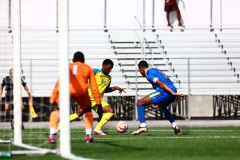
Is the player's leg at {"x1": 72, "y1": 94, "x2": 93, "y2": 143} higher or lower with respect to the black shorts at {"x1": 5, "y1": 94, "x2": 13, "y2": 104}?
lower

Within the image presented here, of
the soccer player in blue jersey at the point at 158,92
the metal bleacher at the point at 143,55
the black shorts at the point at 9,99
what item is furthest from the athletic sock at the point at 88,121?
the metal bleacher at the point at 143,55

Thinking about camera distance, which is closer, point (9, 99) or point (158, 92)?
point (158, 92)

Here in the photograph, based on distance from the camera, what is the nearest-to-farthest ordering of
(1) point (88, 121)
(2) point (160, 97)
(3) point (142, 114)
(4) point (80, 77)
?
1. (4) point (80, 77)
2. (1) point (88, 121)
3. (3) point (142, 114)
4. (2) point (160, 97)

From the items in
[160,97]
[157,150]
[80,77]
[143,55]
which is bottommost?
[157,150]

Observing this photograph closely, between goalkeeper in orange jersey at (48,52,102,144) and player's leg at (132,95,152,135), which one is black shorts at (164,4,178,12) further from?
goalkeeper in orange jersey at (48,52,102,144)

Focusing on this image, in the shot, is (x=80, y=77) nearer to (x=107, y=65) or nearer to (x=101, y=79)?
(x=107, y=65)

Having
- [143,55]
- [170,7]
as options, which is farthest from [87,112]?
[170,7]

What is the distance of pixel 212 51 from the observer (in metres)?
33.4

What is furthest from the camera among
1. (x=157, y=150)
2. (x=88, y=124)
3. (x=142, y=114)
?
(x=142, y=114)

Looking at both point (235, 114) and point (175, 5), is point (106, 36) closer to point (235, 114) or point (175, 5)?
point (175, 5)

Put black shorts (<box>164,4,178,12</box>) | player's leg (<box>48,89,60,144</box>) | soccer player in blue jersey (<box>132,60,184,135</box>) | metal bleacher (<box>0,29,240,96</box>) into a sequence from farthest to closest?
black shorts (<box>164,4,178,12</box>), metal bleacher (<box>0,29,240,96</box>), soccer player in blue jersey (<box>132,60,184,135</box>), player's leg (<box>48,89,60,144</box>)

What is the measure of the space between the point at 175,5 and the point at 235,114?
255 inches

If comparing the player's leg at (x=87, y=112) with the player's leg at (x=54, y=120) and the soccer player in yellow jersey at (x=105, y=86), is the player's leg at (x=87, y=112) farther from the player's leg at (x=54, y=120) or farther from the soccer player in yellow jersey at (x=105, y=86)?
the soccer player in yellow jersey at (x=105, y=86)

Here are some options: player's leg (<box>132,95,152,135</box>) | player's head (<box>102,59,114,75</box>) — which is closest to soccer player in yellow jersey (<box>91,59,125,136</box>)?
player's head (<box>102,59,114,75</box>)
